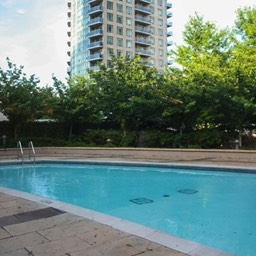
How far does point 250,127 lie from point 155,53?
59134mm

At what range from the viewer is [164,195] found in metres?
8.90

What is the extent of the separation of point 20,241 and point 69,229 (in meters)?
0.71

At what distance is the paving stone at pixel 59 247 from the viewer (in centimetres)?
367

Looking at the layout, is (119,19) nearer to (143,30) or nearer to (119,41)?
(119,41)

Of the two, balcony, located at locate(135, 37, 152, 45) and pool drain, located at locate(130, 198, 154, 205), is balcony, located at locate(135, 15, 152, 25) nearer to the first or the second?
balcony, located at locate(135, 37, 152, 45)

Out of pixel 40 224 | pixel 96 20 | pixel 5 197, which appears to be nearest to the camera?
pixel 40 224

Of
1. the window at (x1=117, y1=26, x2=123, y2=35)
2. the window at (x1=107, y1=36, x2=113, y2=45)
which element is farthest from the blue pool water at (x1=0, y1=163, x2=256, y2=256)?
the window at (x1=117, y1=26, x2=123, y2=35)

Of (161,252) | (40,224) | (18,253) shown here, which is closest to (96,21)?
(40,224)

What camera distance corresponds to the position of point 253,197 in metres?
8.45

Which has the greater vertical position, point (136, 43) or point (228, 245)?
point (136, 43)

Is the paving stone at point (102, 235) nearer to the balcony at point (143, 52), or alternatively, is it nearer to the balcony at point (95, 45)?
the balcony at point (95, 45)

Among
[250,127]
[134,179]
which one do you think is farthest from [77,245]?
[250,127]

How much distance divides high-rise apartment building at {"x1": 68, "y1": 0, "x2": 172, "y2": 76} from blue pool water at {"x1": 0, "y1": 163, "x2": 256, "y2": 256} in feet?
162

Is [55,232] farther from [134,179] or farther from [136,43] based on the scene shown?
[136,43]
